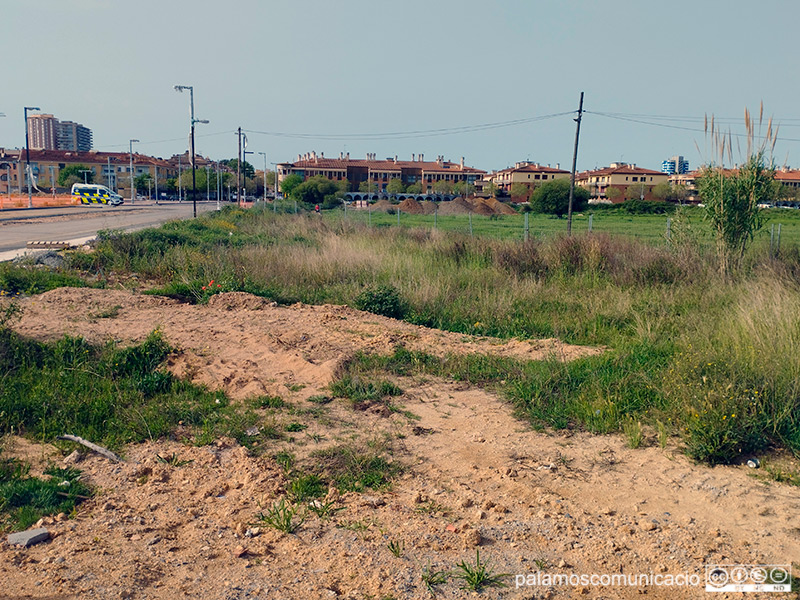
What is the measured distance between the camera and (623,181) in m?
112

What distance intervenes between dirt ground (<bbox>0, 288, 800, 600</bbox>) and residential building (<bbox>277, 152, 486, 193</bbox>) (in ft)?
369

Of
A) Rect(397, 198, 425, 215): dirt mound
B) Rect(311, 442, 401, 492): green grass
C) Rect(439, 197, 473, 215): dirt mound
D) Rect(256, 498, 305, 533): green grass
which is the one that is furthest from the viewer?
Rect(397, 198, 425, 215): dirt mound

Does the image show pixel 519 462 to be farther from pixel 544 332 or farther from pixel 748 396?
pixel 544 332

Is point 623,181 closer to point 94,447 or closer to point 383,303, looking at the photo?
point 383,303

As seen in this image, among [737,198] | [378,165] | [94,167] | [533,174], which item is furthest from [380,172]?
[737,198]

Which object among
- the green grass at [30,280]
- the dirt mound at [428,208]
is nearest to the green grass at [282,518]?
the green grass at [30,280]

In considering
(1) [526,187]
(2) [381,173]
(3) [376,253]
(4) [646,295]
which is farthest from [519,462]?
(2) [381,173]

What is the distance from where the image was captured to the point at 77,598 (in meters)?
3.43

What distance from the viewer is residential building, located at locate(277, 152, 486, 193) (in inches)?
4877

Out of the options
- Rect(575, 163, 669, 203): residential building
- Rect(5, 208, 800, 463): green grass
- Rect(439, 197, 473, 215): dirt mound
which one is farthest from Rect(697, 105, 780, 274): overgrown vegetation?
Rect(575, 163, 669, 203): residential building

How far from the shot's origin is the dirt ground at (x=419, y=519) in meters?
3.64

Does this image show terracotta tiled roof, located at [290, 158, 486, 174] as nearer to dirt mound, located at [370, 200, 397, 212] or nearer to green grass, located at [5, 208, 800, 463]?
dirt mound, located at [370, 200, 397, 212]

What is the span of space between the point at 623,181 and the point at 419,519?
4550 inches

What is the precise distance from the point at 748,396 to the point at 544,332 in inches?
164
